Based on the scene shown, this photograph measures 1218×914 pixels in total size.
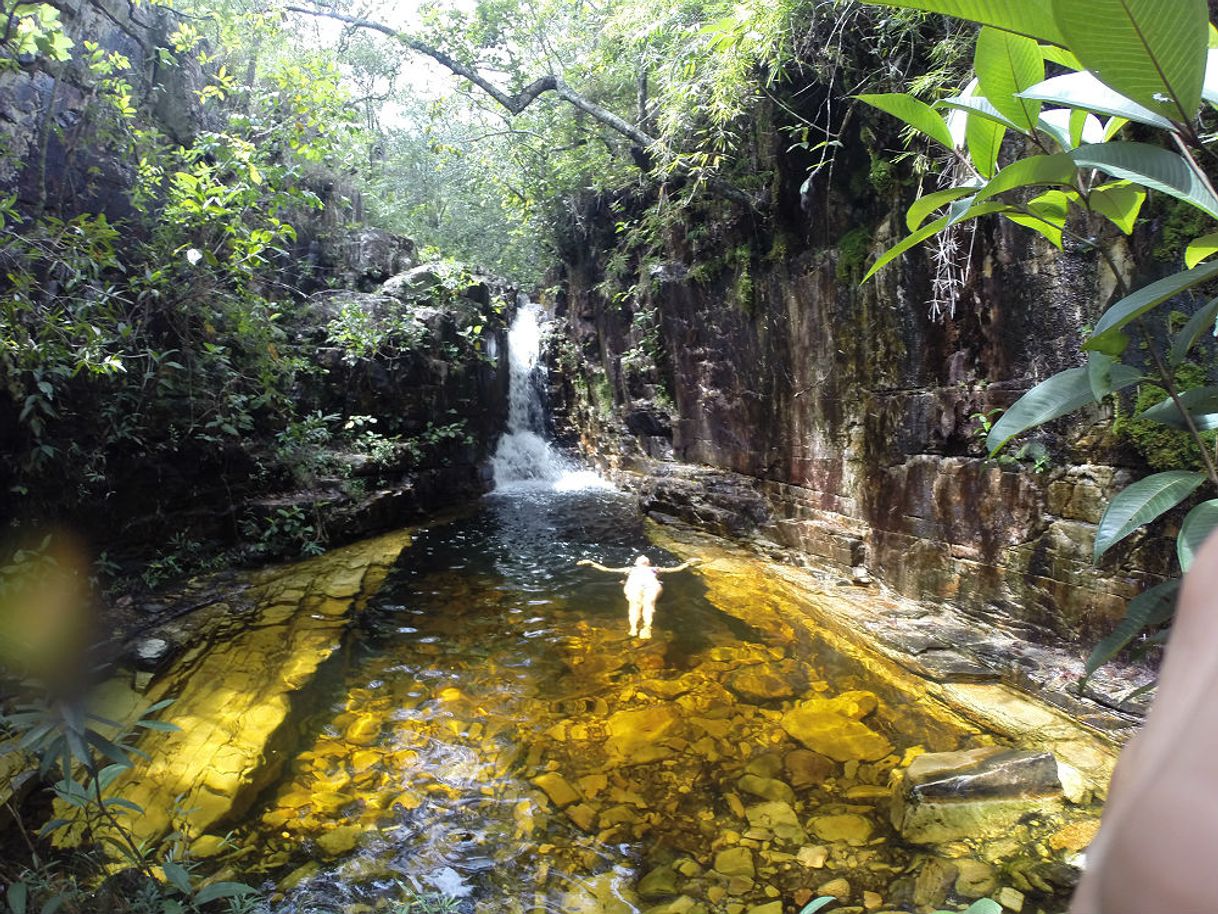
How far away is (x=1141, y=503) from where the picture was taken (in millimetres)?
1842

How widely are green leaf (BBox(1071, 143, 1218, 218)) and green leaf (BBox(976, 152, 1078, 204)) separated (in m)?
0.05

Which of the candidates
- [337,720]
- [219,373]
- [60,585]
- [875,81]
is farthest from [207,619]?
[875,81]

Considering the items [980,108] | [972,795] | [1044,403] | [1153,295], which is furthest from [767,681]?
[980,108]

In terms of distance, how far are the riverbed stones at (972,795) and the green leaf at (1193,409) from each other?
1990mm

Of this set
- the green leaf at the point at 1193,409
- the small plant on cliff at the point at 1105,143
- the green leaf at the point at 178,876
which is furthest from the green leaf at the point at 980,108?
the green leaf at the point at 178,876

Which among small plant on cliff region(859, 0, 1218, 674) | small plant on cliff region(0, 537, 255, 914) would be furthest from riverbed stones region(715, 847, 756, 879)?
small plant on cliff region(0, 537, 255, 914)

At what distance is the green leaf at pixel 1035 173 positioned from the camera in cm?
140

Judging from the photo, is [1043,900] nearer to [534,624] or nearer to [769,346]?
[534,624]

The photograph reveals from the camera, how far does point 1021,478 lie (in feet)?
14.8

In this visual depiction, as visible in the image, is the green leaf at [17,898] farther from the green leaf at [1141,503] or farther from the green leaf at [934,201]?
the green leaf at [1141,503]

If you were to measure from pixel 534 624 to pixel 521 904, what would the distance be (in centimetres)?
299

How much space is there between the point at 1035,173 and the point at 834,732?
129 inches

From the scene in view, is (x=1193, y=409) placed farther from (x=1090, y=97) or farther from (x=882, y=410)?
(x=882, y=410)

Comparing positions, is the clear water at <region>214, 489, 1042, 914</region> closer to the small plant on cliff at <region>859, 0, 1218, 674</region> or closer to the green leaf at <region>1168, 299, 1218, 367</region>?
the small plant on cliff at <region>859, 0, 1218, 674</region>
